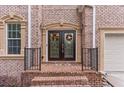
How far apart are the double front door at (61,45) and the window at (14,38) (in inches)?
101

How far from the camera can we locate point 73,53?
16.7m

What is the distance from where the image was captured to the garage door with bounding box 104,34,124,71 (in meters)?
15.6

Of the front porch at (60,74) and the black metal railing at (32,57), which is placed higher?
the black metal railing at (32,57)

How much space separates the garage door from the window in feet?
14.6

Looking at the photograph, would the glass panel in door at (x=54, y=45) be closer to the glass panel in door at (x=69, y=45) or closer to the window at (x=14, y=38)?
the glass panel in door at (x=69, y=45)

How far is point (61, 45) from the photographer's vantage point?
55.3 ft

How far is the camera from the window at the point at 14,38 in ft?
47.4

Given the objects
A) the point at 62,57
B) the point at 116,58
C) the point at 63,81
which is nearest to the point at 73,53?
the point at 62,57

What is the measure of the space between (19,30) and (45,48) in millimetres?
2479

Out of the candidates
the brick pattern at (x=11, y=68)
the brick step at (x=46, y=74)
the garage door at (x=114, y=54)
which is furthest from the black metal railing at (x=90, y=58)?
→ the brick pattern at (x=11, y=68)

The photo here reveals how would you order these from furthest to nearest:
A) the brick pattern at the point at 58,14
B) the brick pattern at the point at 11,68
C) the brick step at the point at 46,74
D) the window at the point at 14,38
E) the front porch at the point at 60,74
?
the brick pattern at the point at 58,14 < the window at the point at 14,38 < the brick pattern at the point at 11,68 < the brick step at the point at 46,74 < the front porch at the point at 60,74

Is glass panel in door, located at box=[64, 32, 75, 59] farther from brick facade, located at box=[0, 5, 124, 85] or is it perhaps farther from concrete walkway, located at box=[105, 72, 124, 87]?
concrete walkway, located at box=[105, 72, 124, 87]

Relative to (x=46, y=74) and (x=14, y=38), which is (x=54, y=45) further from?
(x=46, y=74)
